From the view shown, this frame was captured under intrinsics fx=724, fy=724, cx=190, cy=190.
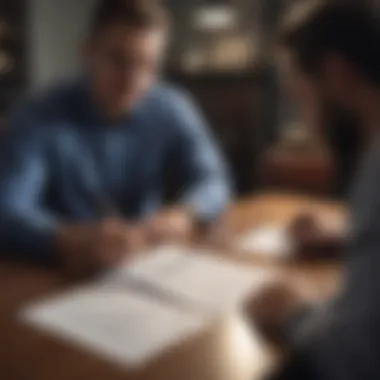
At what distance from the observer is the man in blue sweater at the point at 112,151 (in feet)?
5.27

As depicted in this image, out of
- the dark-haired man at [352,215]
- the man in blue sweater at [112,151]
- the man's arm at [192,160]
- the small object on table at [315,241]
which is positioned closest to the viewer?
the dark-haired man at [352,215]

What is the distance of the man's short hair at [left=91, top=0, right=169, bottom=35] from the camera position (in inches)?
65.9

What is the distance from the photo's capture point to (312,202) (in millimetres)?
1955

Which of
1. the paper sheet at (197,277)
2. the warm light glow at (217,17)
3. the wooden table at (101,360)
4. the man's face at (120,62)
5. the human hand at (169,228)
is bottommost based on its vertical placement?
the wooden table at (101,360)

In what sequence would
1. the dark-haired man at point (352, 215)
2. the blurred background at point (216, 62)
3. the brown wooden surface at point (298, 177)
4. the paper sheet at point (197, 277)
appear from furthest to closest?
the blurred background at point (216, 62) → the brown wooden surface at point (298, 177) → the paper sheet at point (197, 277) → the dark-haired man at point (352, 215)

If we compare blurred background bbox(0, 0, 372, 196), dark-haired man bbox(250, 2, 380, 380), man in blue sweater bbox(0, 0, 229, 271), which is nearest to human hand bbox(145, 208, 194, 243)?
man in blue sweater bbox(0, 0, 229, 271)

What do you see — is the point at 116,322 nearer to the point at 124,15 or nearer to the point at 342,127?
the point at 342,127

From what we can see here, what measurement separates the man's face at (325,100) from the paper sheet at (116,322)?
1.20 ft

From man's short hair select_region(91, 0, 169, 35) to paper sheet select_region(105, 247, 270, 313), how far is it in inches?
22.3

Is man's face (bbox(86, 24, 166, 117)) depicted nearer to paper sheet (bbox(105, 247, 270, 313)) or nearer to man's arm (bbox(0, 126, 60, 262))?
man's arm (bbox(0, 126, 60, 262))

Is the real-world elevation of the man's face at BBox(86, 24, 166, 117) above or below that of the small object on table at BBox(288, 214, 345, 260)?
above

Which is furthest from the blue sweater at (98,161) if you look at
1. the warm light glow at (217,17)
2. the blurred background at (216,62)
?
the warm light glow at (217,17)

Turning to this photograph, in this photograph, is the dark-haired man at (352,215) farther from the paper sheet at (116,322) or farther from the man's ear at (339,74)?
the paper sheet at (116,322)

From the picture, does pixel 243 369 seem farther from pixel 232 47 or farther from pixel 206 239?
pixel 232 47
